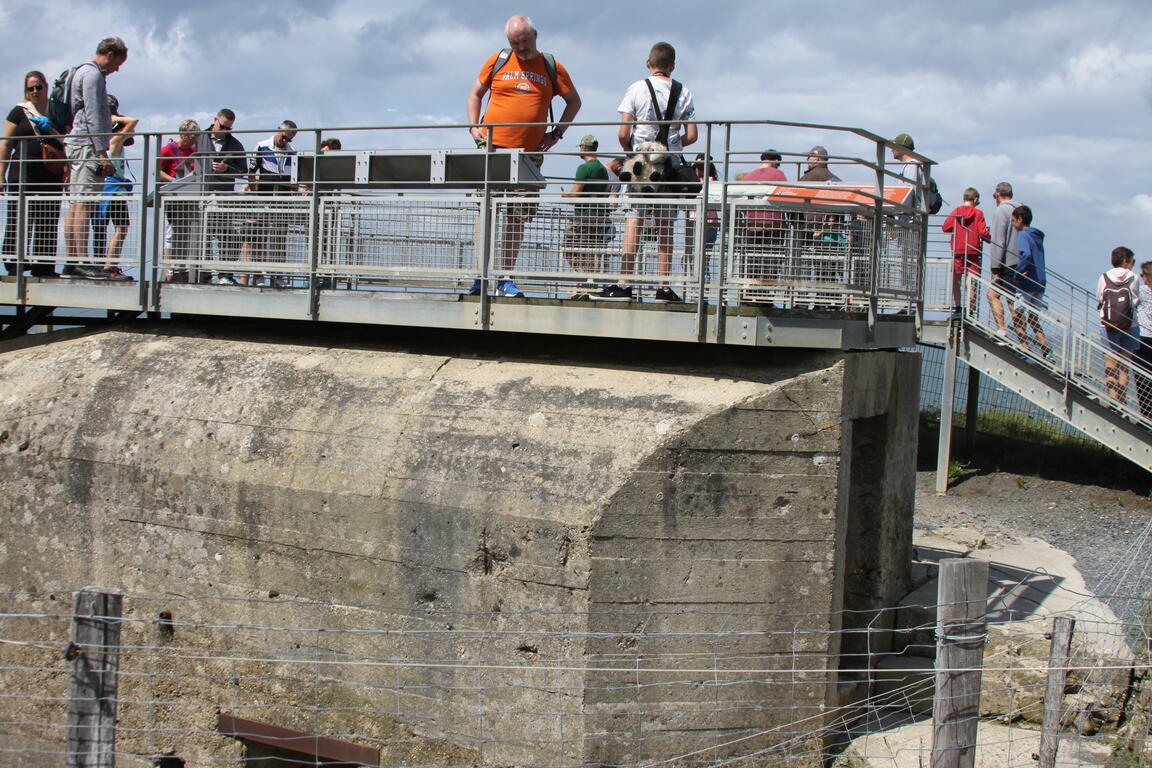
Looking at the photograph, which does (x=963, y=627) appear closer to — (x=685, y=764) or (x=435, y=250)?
(x=685, y=764)

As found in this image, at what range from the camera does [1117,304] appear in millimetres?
12672

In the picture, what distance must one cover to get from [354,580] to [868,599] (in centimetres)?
403

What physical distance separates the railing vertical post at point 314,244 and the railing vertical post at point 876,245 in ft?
13.4

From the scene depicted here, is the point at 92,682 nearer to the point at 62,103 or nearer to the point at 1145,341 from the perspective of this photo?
the point at 62,103

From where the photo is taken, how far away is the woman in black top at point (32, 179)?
377 inches

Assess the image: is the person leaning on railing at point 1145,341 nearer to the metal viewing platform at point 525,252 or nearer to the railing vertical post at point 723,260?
the metal viewing platform at point 525,252

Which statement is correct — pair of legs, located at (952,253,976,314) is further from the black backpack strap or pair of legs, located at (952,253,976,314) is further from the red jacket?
the black backpack strap

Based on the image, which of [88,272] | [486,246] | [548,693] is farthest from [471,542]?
[88,272]

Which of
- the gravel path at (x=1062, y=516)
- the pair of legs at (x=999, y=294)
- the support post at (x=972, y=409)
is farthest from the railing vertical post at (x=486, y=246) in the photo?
the support post at (x=972, y=409)

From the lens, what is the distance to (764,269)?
6.93m

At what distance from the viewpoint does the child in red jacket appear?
1266cm

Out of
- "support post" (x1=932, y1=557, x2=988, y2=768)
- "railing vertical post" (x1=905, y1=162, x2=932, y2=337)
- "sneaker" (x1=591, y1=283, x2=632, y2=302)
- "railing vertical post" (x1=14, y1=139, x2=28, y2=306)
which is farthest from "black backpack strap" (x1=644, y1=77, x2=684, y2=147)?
"railing vertical post" (x1=14, y1=139, x2=28, y2=306)

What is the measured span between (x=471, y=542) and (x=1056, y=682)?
3.47 meters

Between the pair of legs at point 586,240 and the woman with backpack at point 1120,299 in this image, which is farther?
the woman with backpack at point 1120,299
